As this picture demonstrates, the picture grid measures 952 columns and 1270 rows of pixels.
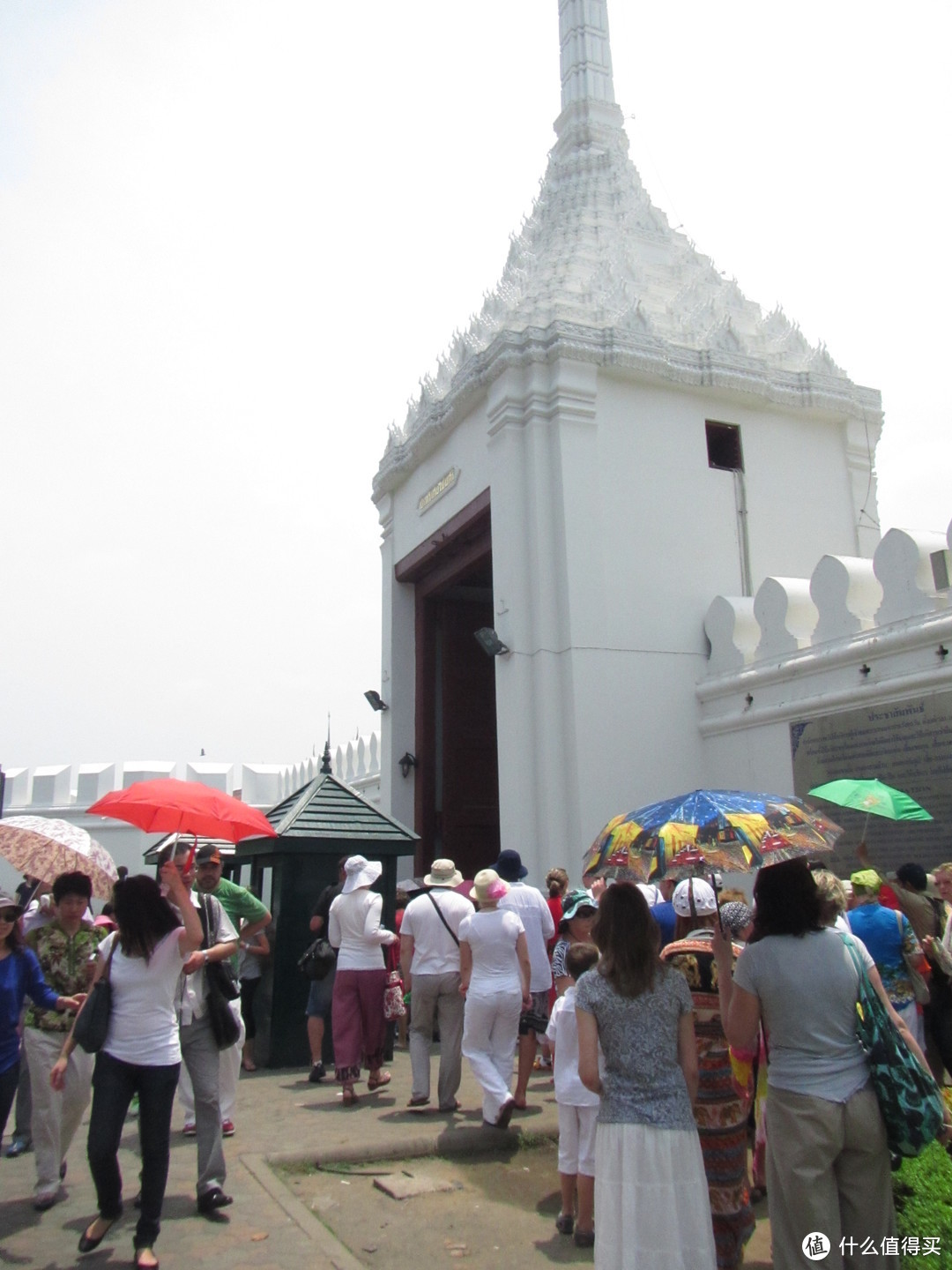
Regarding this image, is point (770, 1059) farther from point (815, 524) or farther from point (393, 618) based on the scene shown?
point (393, 618)

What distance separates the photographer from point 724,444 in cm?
1324

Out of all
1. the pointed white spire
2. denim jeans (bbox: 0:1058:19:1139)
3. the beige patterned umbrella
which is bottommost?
denim jeans (bbox: 0:1058:19:1139)

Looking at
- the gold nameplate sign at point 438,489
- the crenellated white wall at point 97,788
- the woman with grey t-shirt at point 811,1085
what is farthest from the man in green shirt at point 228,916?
the crenellated white wall at point 97,788

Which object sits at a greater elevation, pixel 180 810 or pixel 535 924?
pixel 180 810

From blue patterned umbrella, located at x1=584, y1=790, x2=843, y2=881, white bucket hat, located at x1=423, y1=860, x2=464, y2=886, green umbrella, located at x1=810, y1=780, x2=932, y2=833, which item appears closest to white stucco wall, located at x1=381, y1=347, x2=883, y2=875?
green umbrella, located at x1=810, y1=780, x2=932, y2=833

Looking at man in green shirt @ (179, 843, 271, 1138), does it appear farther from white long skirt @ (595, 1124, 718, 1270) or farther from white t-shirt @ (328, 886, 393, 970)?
white long skirt @ (595, 1124, 718, 1270)

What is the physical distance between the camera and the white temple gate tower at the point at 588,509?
11383 millimetres

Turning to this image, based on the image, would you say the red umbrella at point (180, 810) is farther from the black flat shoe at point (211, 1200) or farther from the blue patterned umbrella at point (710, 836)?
the blue patterned umbrella at point (710, 836)

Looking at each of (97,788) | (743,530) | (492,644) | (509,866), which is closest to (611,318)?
(743,530)

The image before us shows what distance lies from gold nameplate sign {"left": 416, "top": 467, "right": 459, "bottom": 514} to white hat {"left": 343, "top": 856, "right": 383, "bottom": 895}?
292 inches

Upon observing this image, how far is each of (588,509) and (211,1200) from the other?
856 centimetres

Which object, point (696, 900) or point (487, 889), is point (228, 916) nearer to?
point (487, 889)

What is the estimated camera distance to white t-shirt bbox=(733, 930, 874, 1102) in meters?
3.35

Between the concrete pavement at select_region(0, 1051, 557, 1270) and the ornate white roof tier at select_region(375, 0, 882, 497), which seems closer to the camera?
the concrete pavement at select_region(0, 1051, 557, 1270)
